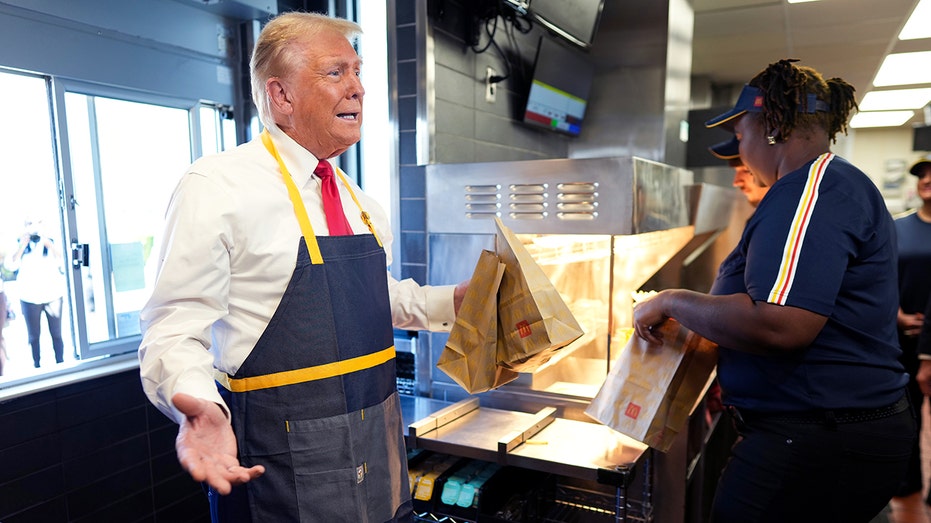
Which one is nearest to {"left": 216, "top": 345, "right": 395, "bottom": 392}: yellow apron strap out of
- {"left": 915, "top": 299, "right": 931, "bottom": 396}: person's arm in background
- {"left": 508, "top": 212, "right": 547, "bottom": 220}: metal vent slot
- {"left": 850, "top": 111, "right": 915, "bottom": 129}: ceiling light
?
{"left": 508, "top": 212, "right": 547, "bottom": 220}: metal vent slot

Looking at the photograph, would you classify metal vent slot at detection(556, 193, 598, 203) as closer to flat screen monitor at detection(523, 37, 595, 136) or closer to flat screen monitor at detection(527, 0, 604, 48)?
flat screen monitor at detection(527, 0, 604, 48)

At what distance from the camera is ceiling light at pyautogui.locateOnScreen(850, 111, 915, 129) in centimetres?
918

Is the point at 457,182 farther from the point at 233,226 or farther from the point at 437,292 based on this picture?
the point at 233,226

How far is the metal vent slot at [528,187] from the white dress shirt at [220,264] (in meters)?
0.82

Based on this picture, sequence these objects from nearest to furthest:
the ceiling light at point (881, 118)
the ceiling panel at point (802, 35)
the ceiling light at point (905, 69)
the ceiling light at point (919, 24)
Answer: the ceiling light at point (919, 24) < the ceiling panel at point (802, 35) < the ceiling light at point (905, 69) < the ceiling light at point (881, 118)

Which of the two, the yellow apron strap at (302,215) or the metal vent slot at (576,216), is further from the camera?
the metal vent slot at (576,216)

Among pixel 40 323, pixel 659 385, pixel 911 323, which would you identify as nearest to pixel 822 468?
pixel 659 385

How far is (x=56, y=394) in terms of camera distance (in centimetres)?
234

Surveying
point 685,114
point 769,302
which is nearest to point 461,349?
point 769,302

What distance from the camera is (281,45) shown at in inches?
55.0

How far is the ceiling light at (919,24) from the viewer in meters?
4.20

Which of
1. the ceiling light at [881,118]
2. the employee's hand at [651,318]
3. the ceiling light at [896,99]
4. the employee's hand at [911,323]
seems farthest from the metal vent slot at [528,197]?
the ceiling light at [881,118]

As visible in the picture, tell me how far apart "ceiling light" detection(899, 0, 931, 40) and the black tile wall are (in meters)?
5.14

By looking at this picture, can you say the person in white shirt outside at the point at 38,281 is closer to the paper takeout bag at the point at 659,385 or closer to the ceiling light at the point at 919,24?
the paper takeout bag at the point at 659,385
